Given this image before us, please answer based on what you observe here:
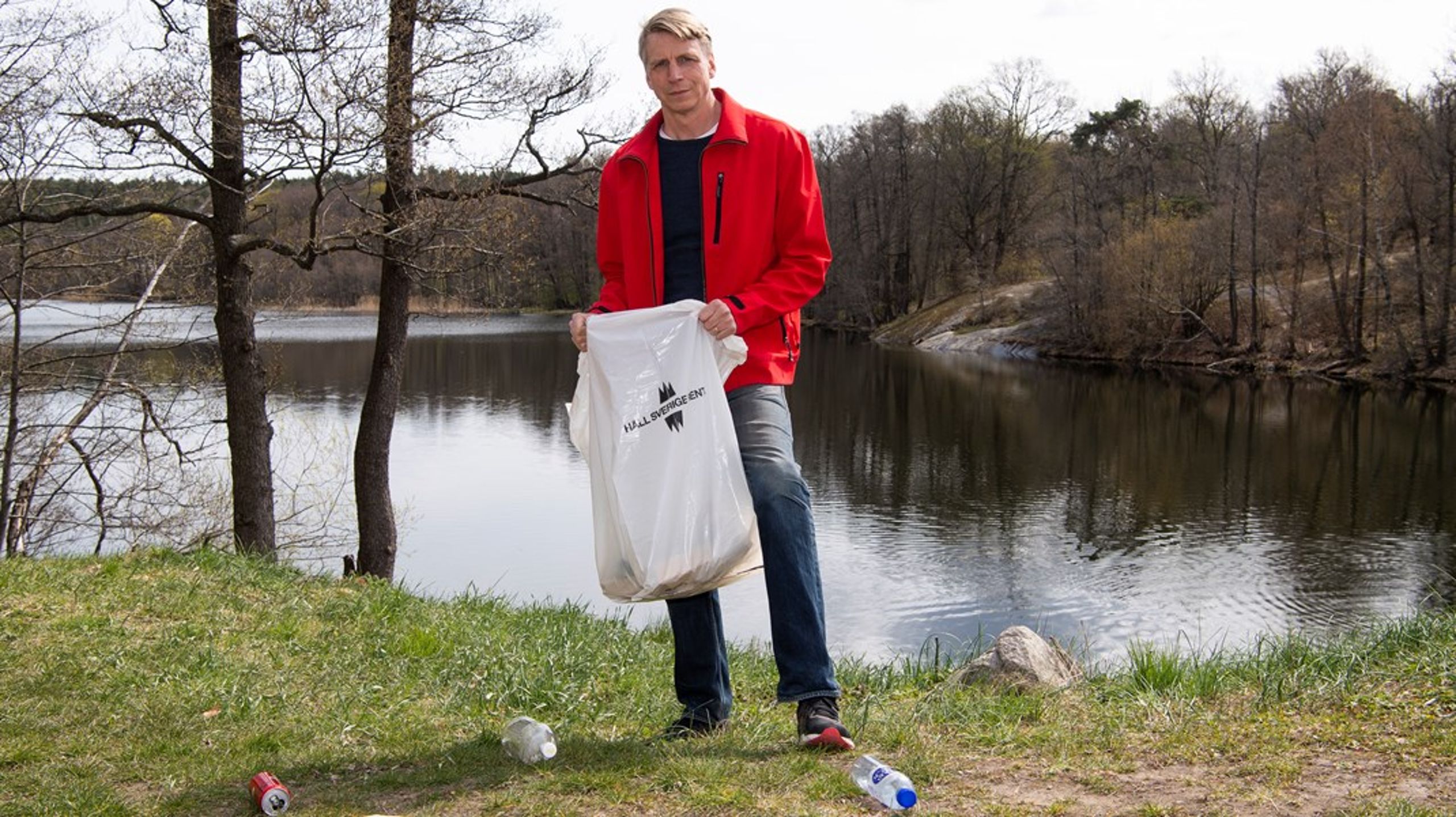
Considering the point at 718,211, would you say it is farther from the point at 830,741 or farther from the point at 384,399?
the point at 384,399

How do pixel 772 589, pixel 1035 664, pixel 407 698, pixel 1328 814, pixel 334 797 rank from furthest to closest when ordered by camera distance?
pixel 1035 664, pixel 407 698, pixel 772 589, pixel 334 797, pixel 1328 814

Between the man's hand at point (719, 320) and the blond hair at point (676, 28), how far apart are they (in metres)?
0.79

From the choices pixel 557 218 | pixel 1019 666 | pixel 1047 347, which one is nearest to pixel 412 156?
pixel 1019 666

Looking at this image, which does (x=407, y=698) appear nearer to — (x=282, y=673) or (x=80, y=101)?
(x=282, y=673)

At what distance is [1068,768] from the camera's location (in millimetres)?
3572

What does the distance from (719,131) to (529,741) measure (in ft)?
6.33

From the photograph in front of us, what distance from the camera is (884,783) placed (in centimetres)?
321

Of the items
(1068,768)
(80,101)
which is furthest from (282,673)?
(80,101)

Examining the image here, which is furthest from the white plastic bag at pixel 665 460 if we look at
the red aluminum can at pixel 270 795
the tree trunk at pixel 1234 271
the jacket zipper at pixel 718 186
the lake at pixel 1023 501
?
the tree trunk at pixel 1234 271

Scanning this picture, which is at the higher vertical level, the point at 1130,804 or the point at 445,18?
the point at 445,18

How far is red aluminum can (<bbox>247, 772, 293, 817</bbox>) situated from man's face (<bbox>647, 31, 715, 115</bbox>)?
2.26m

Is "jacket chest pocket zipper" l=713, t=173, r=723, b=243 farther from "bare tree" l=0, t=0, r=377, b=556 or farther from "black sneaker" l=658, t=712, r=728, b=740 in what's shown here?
"bare tree" l=0, t=0, r=377, b=556

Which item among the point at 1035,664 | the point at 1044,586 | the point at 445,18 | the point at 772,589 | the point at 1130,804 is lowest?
the point at 1044,586

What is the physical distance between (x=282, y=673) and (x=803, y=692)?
2.35m
